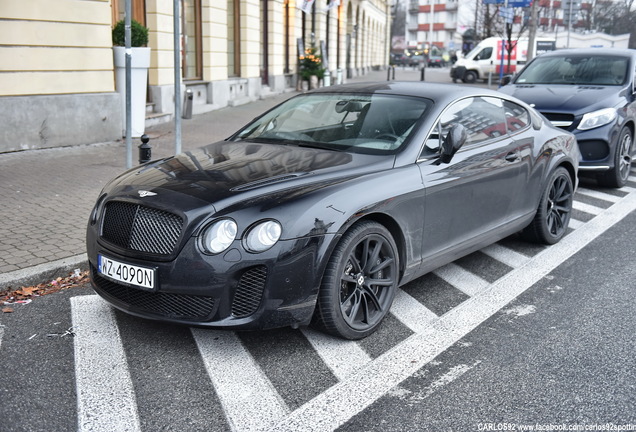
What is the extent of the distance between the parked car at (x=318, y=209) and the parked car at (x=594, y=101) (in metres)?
3.57

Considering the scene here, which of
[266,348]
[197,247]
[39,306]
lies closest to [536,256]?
[266,348]

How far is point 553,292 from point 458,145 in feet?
4.59

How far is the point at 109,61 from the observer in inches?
465

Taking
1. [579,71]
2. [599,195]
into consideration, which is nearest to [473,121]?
[599,195]

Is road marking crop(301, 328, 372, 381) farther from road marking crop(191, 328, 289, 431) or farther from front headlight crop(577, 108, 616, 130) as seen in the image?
front headlight crop(577, 108, 616, 130)

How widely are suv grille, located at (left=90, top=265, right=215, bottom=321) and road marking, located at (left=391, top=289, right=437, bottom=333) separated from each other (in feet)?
4.60

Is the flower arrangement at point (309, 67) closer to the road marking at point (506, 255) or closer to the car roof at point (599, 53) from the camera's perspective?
the car roof at point (599, 53)

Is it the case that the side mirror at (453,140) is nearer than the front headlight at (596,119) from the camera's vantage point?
Yes

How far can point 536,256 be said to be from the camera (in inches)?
237

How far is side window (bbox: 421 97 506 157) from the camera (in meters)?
4.77

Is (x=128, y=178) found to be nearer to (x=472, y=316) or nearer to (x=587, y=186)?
(x=472, y=316)

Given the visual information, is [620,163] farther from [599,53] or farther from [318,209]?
[318,209]

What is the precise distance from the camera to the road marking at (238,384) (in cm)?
319

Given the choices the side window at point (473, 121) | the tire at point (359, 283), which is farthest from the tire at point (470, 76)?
the tire at point (359, 283)
